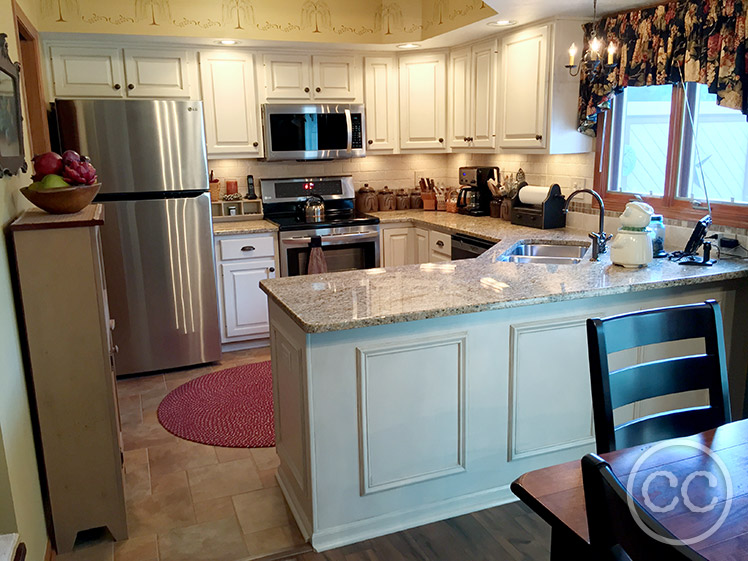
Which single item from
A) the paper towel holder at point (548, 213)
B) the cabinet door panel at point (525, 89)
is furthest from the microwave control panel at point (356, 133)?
the paper towel holder at point (548, 213)

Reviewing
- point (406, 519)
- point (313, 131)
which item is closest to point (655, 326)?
point (406, 519)

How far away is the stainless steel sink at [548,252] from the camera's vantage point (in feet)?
11.9

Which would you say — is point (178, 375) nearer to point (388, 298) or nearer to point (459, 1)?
point (388, 298)

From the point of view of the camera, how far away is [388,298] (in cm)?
237

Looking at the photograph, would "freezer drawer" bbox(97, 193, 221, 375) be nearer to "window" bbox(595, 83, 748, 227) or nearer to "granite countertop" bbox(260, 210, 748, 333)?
"granite countertop" bbox(260, 210, 748, 333)

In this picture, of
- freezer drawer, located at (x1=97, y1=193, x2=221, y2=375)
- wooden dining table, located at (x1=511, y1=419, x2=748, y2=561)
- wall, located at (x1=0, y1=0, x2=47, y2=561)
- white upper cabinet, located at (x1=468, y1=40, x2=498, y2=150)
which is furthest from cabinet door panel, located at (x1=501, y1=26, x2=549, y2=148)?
wall, located at (x1=0, y1=0, x2=47, y2=561)

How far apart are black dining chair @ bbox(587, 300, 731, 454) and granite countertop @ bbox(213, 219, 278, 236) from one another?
129 inches

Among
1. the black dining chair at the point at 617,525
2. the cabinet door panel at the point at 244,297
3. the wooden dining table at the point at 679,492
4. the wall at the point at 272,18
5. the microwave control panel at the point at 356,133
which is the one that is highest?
the wall at the point at 272,18

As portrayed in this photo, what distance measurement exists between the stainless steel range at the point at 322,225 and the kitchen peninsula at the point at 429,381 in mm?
1878

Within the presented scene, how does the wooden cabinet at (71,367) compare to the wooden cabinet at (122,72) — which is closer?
the wooden cabinet at (71,367)

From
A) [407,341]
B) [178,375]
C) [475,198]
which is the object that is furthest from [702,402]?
[178,375]

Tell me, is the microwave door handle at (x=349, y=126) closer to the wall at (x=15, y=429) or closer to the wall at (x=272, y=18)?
the wall at (x=272, y=18)

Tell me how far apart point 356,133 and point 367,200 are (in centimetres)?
62

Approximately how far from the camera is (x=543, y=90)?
12.6 ft
